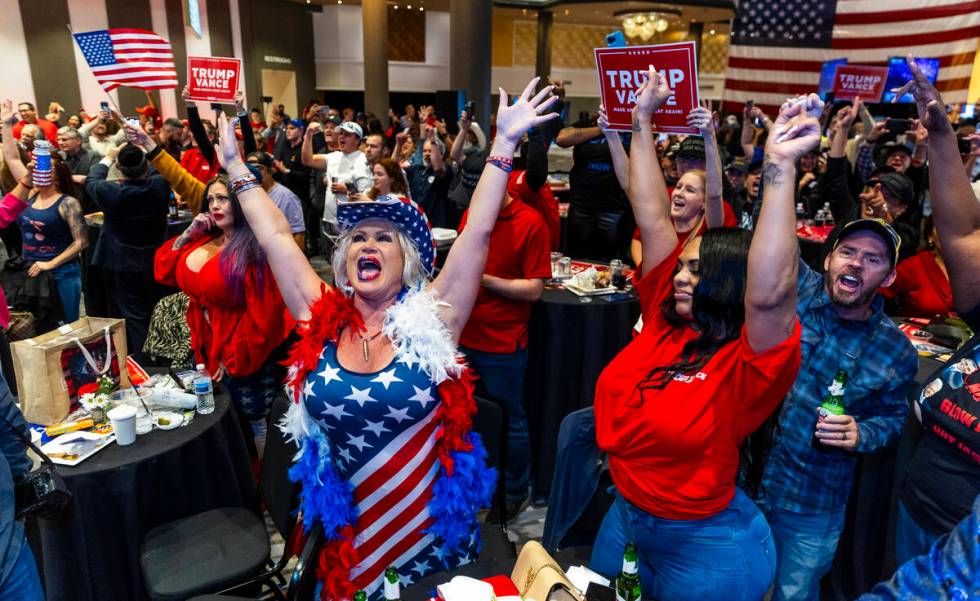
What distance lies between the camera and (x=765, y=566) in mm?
1717

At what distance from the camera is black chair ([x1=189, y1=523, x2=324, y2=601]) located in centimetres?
203

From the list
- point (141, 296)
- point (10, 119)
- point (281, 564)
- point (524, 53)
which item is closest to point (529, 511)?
point (281, 564)

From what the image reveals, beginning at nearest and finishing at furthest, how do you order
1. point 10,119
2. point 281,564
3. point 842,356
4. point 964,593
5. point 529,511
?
1. point 964,593
2. point 842,356
3. point 281,564
4. point 529,511
5. point 10,119

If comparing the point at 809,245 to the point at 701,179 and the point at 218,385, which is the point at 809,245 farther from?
the point at 218,385

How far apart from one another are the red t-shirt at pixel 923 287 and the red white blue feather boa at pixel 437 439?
2979 millimetres

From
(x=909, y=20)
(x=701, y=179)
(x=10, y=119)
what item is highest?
(x=909, y=20)

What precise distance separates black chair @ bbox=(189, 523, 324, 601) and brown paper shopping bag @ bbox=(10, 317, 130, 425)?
115 centimetres

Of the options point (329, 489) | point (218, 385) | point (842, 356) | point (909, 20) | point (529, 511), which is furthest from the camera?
point (909, 20)

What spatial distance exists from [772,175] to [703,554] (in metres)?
1.00

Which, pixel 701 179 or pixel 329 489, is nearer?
pixel 329 489

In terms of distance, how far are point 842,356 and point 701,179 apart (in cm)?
146

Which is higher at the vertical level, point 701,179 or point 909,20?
point 909,20

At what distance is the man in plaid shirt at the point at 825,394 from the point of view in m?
2.14

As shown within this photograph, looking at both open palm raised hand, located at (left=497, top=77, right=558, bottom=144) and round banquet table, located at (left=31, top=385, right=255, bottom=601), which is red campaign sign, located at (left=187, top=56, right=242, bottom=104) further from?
open palm raised hand, located at (left=497, top=77, right=558, bottom=144)
